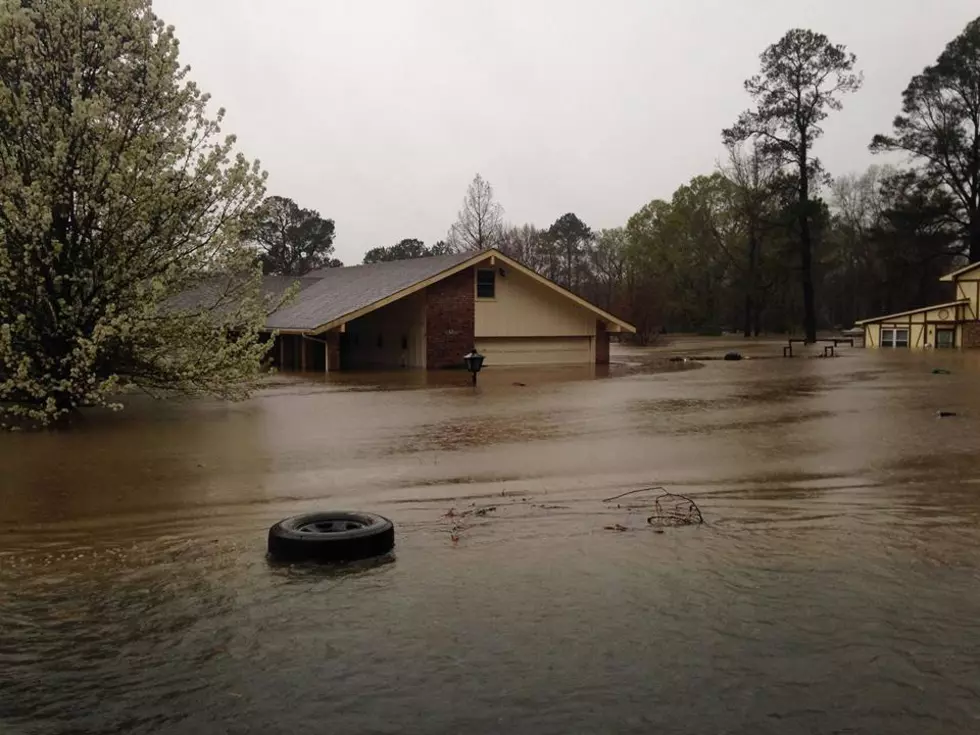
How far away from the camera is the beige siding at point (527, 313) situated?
29.5 meters

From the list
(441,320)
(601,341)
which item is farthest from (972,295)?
(441,320)

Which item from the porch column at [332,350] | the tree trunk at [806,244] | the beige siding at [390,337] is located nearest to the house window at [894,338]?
the tree trunk at [806,244]

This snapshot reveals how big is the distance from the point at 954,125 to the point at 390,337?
39.9 m

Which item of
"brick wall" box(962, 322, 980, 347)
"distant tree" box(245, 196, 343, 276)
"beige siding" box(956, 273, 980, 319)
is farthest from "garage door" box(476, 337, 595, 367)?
"distant tree" box(245, 196, 343, 276)

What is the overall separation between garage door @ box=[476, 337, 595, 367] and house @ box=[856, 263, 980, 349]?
23383 millimetres

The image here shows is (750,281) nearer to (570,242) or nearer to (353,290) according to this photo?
(570,242)

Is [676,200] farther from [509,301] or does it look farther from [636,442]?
[636,442]

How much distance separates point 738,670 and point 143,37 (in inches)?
536

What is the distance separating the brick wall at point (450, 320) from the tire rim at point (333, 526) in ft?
69.0

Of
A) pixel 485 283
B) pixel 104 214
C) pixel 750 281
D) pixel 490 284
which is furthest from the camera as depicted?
pixel 750 281

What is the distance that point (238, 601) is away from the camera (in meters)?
5.50

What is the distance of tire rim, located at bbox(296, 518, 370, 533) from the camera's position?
6805 mm

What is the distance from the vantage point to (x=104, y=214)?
1361cm

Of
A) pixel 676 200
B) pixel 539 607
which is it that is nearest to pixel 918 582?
pixel 539 607
